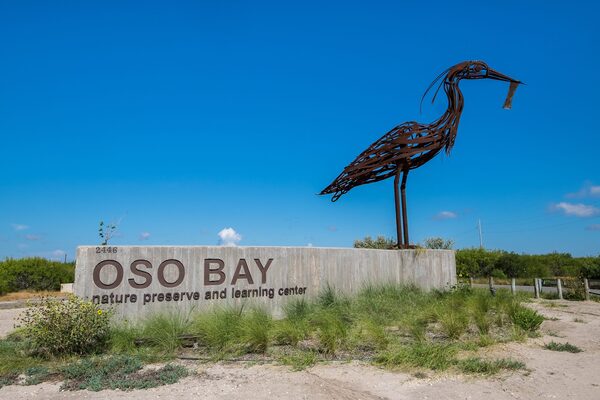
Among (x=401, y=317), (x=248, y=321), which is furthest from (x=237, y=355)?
(x=401, y=317)

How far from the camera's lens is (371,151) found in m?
15.1

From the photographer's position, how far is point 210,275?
1094 cm

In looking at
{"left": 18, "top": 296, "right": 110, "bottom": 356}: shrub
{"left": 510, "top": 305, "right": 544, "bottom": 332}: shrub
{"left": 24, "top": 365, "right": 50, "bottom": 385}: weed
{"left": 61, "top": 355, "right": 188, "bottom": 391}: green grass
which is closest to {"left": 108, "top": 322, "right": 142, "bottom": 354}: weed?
{"left": 18, "top": 296, "right": 110, "bottom": 356}: shrub

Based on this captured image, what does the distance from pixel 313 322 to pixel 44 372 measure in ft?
15.7

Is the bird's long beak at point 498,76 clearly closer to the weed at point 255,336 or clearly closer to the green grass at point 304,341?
the green grass at point 304,341

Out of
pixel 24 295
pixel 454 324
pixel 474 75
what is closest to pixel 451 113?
pixel 474 75

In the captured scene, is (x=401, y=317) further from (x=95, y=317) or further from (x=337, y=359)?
(x=95, y=317)

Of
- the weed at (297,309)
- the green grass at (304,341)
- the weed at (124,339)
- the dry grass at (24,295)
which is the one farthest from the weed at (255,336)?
the dry grass at (24,295)

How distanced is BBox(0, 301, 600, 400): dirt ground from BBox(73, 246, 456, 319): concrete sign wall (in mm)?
3513

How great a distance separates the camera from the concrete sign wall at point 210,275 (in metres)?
9.82

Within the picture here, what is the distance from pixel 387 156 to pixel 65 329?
10.4 m

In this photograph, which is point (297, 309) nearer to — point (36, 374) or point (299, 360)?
point (299, 360)

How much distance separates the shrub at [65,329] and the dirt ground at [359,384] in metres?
1.43

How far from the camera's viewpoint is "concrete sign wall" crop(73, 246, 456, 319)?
32.2ft
